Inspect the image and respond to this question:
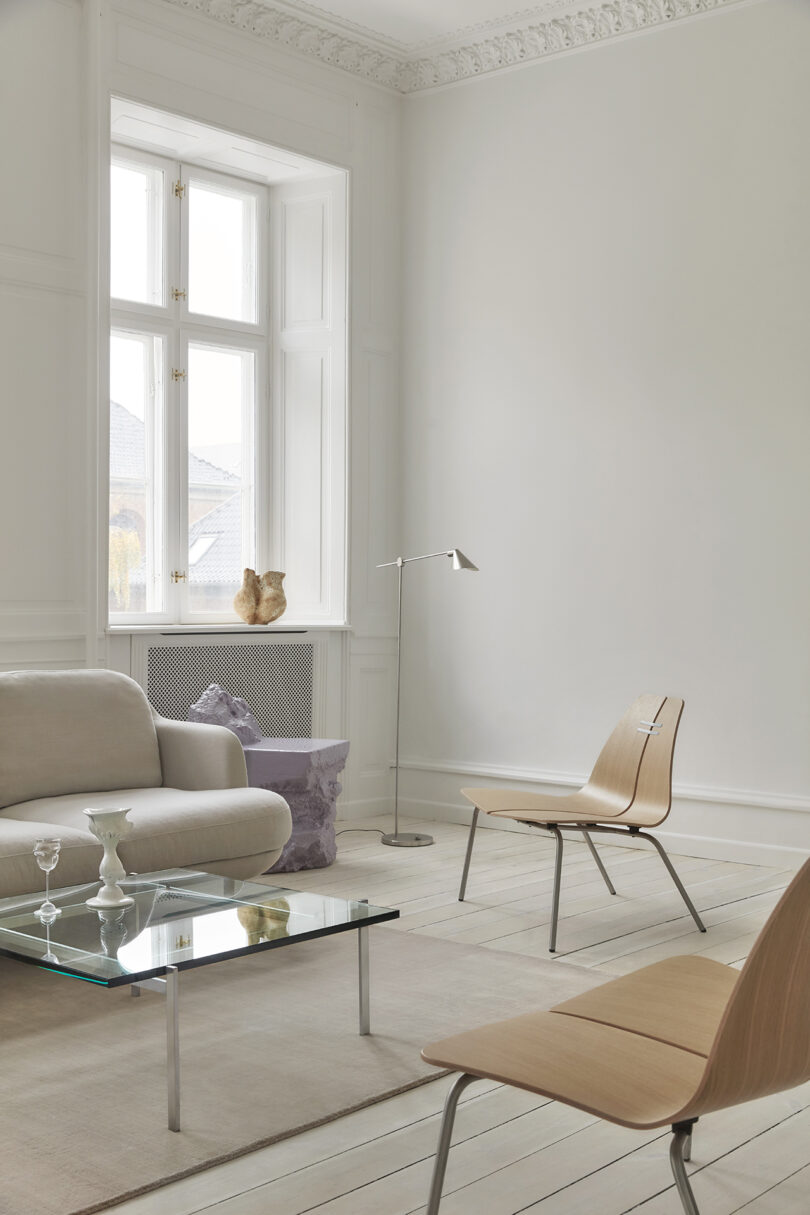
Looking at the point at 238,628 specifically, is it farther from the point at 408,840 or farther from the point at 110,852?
the point at 110,852

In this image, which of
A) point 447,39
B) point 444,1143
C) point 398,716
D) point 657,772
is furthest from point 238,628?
point 444,1143

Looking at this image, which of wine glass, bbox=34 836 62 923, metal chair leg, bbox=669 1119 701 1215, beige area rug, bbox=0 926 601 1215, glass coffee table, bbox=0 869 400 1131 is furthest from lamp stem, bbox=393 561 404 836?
metal chair leg, bbox=669 1119 701 1215

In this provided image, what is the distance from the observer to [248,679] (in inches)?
233

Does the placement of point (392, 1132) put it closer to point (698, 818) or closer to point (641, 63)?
point (698, 818)

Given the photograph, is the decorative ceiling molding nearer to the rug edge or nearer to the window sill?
the window sill

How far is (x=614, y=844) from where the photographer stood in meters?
5.75

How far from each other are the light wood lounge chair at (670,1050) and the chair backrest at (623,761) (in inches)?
88.4

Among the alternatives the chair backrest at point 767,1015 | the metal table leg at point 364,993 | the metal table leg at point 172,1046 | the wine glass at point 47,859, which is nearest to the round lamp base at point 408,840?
the metal table leg at point 364,993

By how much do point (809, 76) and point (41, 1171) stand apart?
4877 millimetres

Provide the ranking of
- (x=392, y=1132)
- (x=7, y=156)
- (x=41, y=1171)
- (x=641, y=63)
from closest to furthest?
(x=41, y=1171) → (x=392, y=1132) → (x=7, y=156) → (x=641, y=63)

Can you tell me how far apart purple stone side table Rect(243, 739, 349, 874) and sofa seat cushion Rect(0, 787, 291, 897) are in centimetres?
79

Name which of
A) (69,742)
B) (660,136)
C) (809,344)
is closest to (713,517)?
(809,344)

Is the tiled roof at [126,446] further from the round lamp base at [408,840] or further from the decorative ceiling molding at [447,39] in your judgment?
the round lamp base at [408,840]

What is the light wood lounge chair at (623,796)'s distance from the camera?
13.7ft
